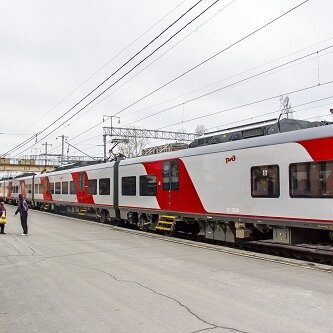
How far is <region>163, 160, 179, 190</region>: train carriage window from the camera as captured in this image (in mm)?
16062

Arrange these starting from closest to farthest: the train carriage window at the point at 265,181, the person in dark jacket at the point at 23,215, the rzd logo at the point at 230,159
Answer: the train carriage window at the point at 265,181 → the rzd logo at the point at 230,159 → the person in dark jacket at the point at 23,215

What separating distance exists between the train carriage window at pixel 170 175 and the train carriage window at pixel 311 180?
563 centimetres

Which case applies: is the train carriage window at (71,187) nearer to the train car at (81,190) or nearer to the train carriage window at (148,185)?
the train car at (81,190)

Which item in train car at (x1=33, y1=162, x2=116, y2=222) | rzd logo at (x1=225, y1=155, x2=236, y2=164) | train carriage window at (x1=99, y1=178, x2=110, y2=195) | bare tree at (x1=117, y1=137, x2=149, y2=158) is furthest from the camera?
bare tree at (x1=117, y1=137, x2=149, y2=158)

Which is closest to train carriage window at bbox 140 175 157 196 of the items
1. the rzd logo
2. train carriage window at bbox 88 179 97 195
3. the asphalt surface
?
the rzd logo

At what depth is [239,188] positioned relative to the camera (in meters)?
12.8

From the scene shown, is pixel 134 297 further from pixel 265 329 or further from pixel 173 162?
pixel 173 162

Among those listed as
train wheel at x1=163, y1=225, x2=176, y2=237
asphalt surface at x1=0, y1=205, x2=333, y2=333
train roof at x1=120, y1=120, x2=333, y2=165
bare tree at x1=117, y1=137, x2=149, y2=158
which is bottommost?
asphalt surface at x1=0, y1=205, x2=333, y2=333

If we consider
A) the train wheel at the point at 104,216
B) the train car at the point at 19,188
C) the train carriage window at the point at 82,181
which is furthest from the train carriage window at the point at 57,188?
the train car at the point at 19,188

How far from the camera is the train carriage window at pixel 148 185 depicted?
58.0ft

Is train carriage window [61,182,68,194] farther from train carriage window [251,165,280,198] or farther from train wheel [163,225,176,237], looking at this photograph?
train carriage window [251,165,280,198]

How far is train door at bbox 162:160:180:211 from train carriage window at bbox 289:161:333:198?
5.63 metres

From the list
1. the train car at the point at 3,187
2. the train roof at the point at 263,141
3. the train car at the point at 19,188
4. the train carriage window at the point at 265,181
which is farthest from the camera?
the train car at the point at 3,187

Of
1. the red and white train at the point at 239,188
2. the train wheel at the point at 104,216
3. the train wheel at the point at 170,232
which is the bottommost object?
the train wheel at the point at 170,232
